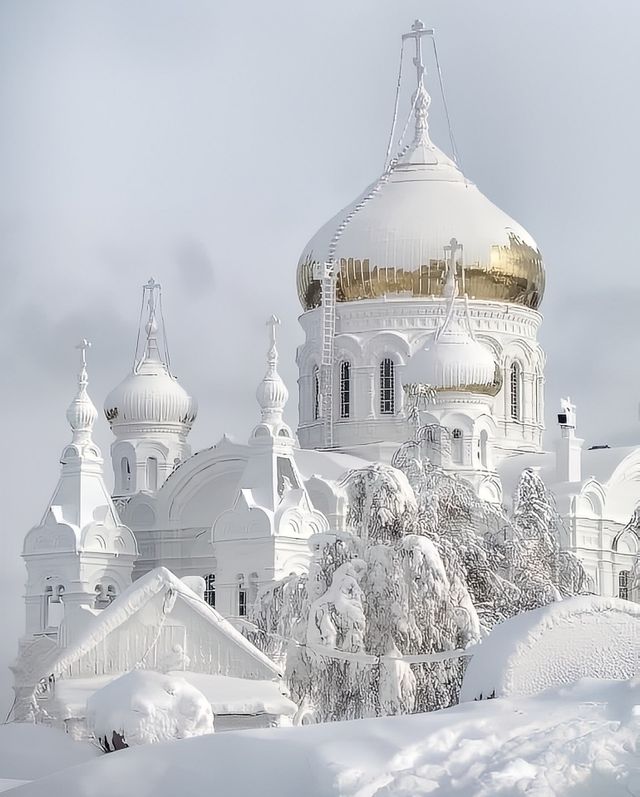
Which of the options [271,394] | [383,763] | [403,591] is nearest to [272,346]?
[271,394]

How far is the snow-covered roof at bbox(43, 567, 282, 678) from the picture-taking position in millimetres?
15430

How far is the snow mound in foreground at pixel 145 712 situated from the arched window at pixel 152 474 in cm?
2402

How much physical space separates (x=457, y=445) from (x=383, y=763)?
23.4 m

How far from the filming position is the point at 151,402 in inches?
1292

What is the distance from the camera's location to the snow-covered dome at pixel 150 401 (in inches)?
1293

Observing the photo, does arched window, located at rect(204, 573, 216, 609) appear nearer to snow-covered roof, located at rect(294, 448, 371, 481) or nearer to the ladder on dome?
snow-covered roof, located at rect(294, 448, 371, 481)

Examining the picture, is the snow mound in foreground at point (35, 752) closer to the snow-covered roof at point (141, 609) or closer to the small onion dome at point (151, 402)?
the snow-covered roof at point (141, 609)

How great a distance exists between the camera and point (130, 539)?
29.8 m

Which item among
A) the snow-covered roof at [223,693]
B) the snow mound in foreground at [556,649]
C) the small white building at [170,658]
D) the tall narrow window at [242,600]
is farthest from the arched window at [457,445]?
the snow mound in foreground at [556,649]

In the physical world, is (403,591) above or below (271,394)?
below

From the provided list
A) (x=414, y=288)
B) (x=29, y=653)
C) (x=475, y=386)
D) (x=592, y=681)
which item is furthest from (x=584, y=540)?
(x=592, y=681)

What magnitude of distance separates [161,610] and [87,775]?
998 centimetres

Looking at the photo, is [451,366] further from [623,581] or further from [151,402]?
[151,402]

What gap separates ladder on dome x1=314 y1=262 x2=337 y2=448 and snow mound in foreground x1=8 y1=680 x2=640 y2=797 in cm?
2615
